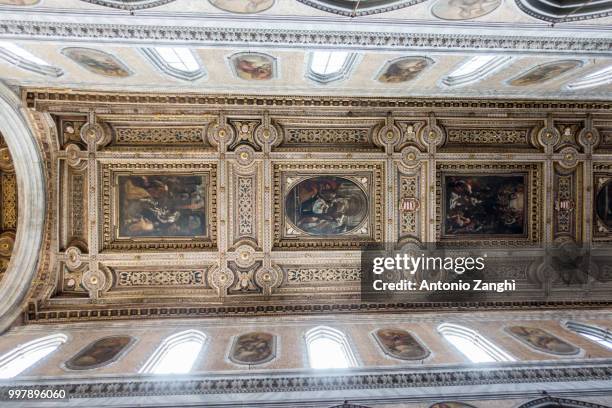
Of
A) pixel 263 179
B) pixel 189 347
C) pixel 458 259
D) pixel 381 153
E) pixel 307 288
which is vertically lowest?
pixel 189 347

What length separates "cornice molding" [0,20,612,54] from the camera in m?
6.15

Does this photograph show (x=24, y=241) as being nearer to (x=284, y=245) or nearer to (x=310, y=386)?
(x=284, y=245)

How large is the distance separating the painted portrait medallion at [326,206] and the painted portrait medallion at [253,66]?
3779 mm

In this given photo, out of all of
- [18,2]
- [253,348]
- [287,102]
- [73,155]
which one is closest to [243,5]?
[18,2]

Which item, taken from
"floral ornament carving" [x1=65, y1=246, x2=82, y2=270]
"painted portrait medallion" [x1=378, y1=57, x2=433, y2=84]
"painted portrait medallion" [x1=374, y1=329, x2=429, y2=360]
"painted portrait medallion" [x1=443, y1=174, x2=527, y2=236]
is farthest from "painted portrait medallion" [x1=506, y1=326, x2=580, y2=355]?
"floral ornament carving" [x1=65, y1=246, x2=82, y2=270]

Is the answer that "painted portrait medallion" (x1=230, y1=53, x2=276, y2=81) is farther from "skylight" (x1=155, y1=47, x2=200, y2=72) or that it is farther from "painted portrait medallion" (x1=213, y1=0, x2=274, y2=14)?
"painted portrait medallion" (x1=213, y1=0, x2=274, y2=14)

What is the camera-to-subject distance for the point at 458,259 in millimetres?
12141

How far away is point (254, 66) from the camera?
880 centimetres

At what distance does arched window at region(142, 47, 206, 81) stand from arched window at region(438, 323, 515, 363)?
9.01m

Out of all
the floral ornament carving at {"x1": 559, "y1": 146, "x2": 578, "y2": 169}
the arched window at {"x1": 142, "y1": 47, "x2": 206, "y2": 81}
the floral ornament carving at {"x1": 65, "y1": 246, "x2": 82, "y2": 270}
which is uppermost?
the arched window at {"x1": 142, "y1": 47, "x2": 206, "y2": 81}

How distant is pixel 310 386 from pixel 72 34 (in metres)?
7.27

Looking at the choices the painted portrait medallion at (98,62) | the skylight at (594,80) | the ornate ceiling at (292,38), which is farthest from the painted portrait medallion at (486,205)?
the painted portrait medallion at (98,62)

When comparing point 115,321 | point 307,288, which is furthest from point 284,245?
point 115,321

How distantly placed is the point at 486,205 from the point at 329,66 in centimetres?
690
